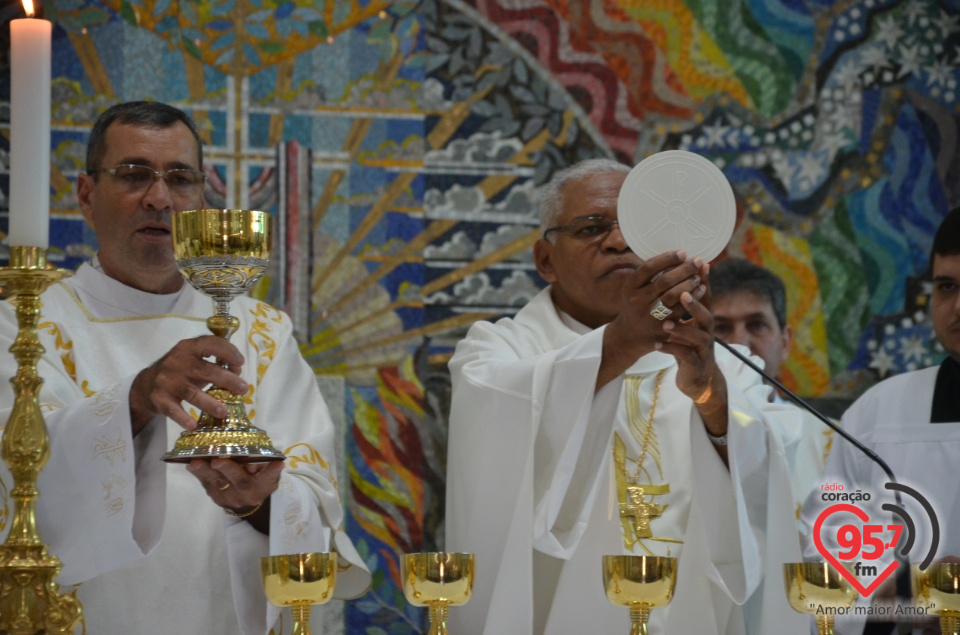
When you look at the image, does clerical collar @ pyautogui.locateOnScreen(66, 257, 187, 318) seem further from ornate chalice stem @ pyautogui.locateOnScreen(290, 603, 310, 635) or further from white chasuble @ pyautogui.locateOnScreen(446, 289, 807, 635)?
ornate chalice stem @ pyautogui.locateOnScreen(290, 603, 310, 635)

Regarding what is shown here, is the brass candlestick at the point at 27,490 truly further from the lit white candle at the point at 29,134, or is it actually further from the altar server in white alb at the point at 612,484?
the altar server in white alb at the point at 612,484

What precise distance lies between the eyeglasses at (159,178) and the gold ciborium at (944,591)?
2.42m

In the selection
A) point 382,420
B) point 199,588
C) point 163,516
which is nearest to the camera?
point 163,516

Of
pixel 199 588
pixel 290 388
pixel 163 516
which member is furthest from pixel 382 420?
pixel 163 516

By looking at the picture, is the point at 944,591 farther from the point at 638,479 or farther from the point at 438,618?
the point at 638,479

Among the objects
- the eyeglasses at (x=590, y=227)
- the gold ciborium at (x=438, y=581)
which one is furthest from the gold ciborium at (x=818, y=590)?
the eyeglasses at (x=590, y=227)

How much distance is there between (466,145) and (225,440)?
2.79m

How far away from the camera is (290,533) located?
3.81m

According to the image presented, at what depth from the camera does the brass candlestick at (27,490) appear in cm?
293

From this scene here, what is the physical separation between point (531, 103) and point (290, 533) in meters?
2.52

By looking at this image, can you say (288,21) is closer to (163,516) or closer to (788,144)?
(788,144)

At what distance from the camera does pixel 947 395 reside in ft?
15.5

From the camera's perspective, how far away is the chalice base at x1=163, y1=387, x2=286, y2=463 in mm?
3086

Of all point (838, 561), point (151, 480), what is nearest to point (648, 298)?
point (838, 561)
